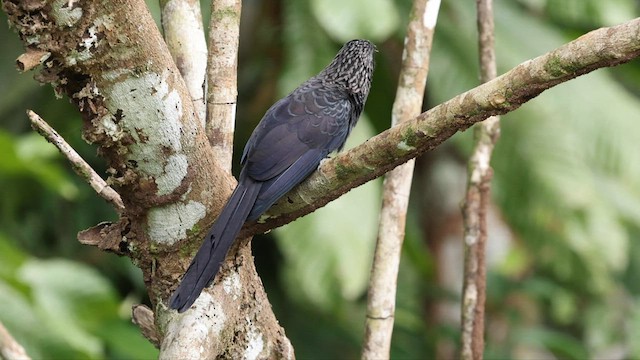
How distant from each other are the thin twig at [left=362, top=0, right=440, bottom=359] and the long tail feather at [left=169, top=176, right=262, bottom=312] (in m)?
0.64

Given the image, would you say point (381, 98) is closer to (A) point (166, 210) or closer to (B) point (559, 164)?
(B) point (559, 164)

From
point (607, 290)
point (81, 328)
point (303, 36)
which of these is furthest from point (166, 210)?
point (607, 290)

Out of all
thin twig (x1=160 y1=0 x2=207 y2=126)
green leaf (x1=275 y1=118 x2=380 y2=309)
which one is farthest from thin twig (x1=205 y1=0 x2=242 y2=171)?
green leaf (x1=275 y1=118 x2=380 y2=309)

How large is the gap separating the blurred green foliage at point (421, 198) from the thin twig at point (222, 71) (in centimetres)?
268

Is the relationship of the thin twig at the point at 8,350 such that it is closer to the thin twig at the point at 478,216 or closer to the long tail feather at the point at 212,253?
the long tail feather at the point at 212,253

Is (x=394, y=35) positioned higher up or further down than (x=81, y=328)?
higher up

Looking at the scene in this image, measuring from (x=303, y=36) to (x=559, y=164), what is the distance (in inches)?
79.8

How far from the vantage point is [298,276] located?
18.1 feet

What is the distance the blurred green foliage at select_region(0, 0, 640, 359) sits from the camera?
549 centimetres

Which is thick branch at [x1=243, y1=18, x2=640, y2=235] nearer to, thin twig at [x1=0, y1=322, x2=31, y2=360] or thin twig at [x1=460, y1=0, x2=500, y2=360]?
thin twig at [x1=460, y1=0, x2=500, y2=360]

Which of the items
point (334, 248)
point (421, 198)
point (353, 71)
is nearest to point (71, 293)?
point (334, 248)

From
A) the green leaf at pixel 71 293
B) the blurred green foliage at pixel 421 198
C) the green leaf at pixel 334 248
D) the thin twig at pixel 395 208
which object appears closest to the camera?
the thin twig at pixel 395 208

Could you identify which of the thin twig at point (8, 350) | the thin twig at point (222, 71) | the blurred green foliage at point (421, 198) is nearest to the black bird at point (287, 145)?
the thin twig at point (222, 71)

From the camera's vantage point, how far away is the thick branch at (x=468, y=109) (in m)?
1.61
